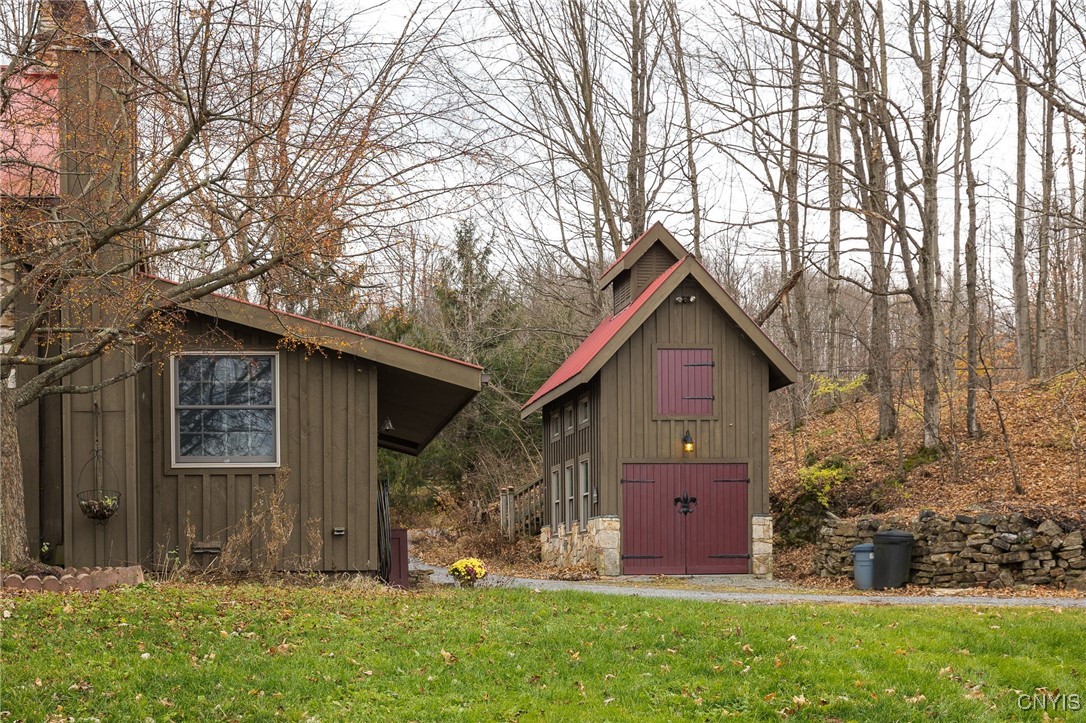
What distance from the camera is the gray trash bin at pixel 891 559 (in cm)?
1752

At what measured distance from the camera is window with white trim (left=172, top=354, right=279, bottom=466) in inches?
551

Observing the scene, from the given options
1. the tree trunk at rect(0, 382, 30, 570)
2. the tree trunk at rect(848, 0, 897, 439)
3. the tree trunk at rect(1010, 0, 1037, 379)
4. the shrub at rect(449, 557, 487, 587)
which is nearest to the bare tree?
the tree trunk at rect(0, 382, 30, 570)

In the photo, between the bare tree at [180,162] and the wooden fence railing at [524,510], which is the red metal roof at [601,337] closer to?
the wooden fence railing at [524,510]

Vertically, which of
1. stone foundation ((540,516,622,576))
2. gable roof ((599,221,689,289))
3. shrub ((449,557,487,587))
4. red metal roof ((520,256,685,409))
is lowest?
stone foundation ((540,516,622,576))

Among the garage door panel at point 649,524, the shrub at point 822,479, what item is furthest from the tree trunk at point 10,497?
the shrub at point 822,479

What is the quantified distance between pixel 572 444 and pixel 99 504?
12.0 m

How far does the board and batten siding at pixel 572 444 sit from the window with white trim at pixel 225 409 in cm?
811

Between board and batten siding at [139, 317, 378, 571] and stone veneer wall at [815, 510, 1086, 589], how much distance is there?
27.8 feet

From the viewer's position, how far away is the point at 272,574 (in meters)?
13.6

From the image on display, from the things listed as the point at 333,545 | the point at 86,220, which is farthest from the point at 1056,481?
the point at 86,220

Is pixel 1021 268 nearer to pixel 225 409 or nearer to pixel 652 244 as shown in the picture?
pixel 652 244

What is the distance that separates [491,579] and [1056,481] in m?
10.1

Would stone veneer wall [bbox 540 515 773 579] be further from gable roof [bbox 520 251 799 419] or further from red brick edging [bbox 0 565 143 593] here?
red brick edging [bbox 0 565 143 593]

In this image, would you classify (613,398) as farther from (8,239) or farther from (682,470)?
(8,239)
